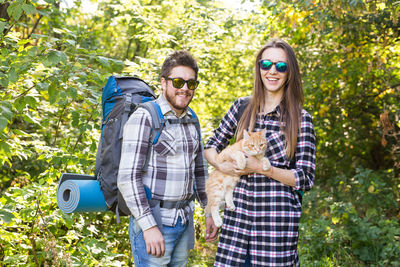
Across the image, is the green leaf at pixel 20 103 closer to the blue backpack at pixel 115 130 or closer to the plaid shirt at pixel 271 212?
the blue backpack at pixel 115 130

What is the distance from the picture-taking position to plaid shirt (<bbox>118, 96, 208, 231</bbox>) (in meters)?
2.04

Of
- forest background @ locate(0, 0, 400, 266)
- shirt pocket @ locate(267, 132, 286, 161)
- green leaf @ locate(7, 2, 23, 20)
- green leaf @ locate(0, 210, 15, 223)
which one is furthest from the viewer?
forest background @ locate(0, 0, 400, 266)

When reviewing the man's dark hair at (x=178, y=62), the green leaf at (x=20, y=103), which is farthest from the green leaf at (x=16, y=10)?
the man's dark hair at (x=178, y=62)

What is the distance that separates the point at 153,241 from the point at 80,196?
18.8 inches

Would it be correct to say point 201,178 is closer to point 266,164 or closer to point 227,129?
point 227,129

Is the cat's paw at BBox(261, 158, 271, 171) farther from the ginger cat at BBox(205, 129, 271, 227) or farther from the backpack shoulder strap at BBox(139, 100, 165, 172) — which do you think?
the backpack shoulder strap at BBox(139, 100, 165, 172)

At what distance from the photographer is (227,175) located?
2.49 metres

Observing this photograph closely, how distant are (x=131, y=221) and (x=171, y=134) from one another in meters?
0.54

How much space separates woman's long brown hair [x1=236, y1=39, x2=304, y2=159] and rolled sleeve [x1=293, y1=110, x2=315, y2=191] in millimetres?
32

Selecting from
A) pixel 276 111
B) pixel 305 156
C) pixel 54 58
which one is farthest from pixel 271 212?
pixel 54 58

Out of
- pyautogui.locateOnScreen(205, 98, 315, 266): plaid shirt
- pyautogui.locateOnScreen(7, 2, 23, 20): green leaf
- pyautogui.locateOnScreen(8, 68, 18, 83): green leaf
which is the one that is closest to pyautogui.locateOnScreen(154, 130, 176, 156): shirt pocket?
pyautogui.locateOnScreen(205, 98, 315, 266): plaid shirt

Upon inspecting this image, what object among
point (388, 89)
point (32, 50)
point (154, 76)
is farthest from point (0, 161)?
point (388, 89)

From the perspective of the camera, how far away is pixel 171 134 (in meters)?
2.18

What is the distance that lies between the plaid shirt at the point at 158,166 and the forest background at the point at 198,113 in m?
0.96
